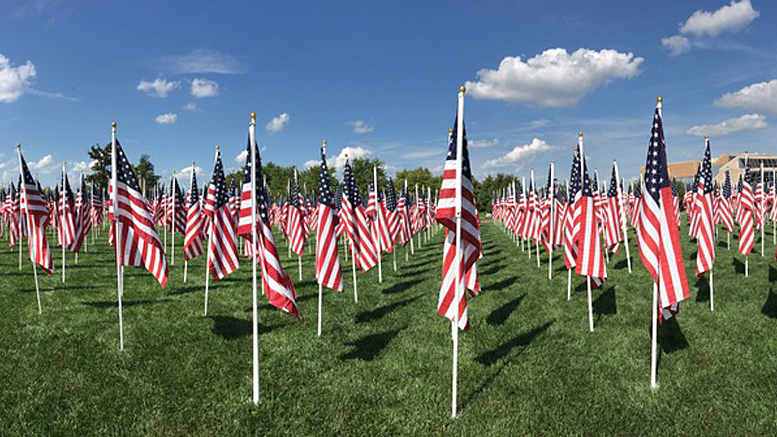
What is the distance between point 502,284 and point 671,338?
315 inches

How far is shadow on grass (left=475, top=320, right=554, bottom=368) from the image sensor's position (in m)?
10.4

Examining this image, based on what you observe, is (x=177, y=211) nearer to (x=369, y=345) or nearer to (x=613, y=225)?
(x=369, y=345)

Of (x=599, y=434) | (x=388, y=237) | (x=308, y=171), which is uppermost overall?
(x=308, y=171)

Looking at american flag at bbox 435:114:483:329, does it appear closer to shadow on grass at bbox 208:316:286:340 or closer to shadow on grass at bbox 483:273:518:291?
shadow on grass at bbox 208:316:286:340

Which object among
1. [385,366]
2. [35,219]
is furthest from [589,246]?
[35,219]

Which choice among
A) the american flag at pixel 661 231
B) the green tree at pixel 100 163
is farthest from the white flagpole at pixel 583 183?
the green tree at pixel 100 163

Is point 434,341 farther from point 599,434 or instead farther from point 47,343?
point 47,343

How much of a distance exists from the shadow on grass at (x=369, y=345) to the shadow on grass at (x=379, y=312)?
4.89 ft

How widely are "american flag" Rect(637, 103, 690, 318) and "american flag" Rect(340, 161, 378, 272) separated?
9.50 m

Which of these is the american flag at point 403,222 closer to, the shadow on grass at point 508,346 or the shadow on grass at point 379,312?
the shadow on grass at point 379,312

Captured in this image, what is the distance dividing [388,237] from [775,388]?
603 inches

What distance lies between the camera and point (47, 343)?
434 inches

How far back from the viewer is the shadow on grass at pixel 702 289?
1519 centimetres

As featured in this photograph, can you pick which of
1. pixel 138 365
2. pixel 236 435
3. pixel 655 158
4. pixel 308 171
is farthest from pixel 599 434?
pixel 308 171
